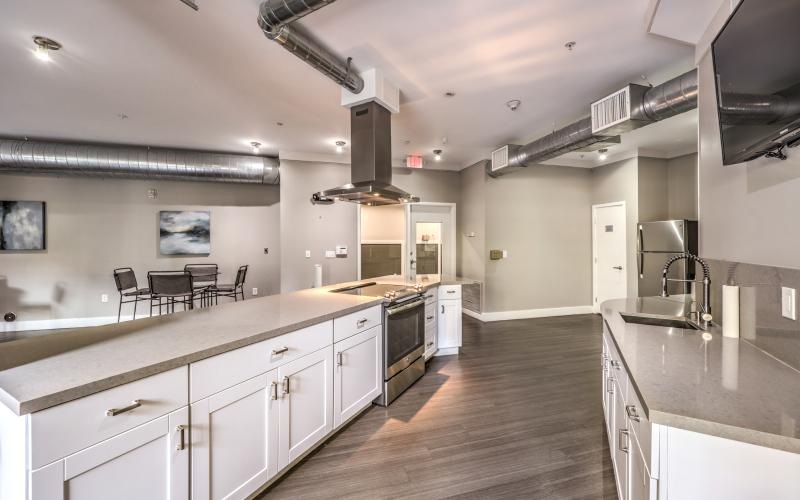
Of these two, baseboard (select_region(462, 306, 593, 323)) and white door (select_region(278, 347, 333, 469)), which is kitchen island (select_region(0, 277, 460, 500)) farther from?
baseboard (select_region(462, 306, 593, 323))

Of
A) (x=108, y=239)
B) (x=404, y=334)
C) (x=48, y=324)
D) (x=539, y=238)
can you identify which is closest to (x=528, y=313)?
(x=539, y=238)

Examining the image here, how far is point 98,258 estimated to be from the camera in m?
5.54

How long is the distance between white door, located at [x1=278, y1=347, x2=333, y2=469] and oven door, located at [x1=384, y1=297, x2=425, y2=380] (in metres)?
0.69

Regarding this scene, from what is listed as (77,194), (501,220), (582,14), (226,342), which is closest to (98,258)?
(77,194)

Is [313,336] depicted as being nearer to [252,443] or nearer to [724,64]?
[252,443]

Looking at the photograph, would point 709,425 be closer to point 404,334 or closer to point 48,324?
point 404,334

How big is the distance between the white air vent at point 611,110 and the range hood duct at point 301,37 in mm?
2389

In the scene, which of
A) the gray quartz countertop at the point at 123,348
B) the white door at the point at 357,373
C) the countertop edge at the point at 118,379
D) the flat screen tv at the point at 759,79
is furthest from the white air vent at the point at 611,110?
the countertop edge at the point at 118,379

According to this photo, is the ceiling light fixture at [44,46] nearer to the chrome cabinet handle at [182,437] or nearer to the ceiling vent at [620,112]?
the chrome cabinet handle at [182,437]

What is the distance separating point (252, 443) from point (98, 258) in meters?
6.02

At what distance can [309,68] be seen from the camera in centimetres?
279

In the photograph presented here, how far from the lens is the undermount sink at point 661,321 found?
199 centimetres

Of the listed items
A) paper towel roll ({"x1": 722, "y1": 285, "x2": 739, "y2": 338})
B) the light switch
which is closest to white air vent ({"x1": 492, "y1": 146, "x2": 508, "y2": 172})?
paper towel roll ({"x1": 722, "y1": 285, "x2": 739, "y2": 338})

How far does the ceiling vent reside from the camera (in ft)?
9.54
